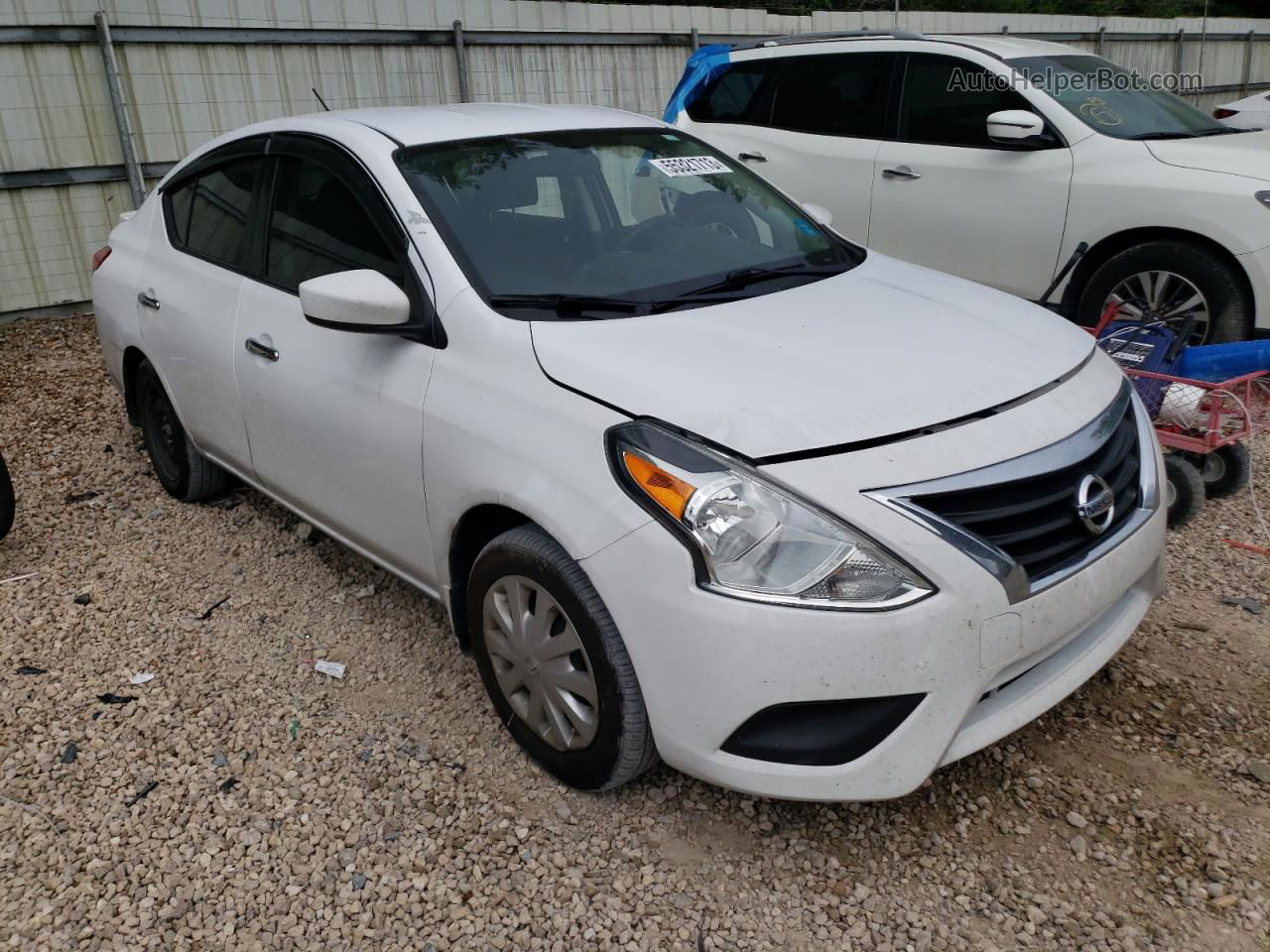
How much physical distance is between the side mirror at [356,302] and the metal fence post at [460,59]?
6.72 meters

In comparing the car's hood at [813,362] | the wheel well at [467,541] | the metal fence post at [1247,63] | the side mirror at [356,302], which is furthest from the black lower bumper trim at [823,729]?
the metal fence post at [1247,63]

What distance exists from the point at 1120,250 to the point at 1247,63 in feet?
44.5

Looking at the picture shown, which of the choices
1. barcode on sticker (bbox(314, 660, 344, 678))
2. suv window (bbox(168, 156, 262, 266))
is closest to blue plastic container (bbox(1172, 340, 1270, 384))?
barcode on sticker (bbox(314, 660, 344, 678))

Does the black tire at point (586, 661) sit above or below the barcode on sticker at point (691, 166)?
below

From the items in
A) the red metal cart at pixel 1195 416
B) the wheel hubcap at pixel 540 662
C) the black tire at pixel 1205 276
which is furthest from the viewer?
the black tire at pixel 1205 276

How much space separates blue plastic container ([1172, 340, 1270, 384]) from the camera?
397cm

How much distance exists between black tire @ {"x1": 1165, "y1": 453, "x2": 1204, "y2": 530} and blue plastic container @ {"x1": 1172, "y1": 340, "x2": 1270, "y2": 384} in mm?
377

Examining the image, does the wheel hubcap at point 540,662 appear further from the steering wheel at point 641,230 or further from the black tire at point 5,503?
the black tire at point 5,503

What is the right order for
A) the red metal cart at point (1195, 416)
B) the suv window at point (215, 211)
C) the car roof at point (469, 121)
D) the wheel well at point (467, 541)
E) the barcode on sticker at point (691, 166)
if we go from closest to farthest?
the wheel well at point (467, 541), the car roof at point (469, 121), the barcode on sticker at point (691, 166), the suv window at point (215, 211), the red metal cart at point (1195, 416)

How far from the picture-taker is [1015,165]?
5.73 meters

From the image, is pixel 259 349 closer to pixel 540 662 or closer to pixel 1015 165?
pixel 540 662

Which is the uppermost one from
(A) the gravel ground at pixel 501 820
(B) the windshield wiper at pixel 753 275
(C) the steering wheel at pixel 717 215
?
(C) the steering wheel at pixel 717 215

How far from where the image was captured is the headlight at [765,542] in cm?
212

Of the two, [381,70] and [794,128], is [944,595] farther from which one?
[381,70]
